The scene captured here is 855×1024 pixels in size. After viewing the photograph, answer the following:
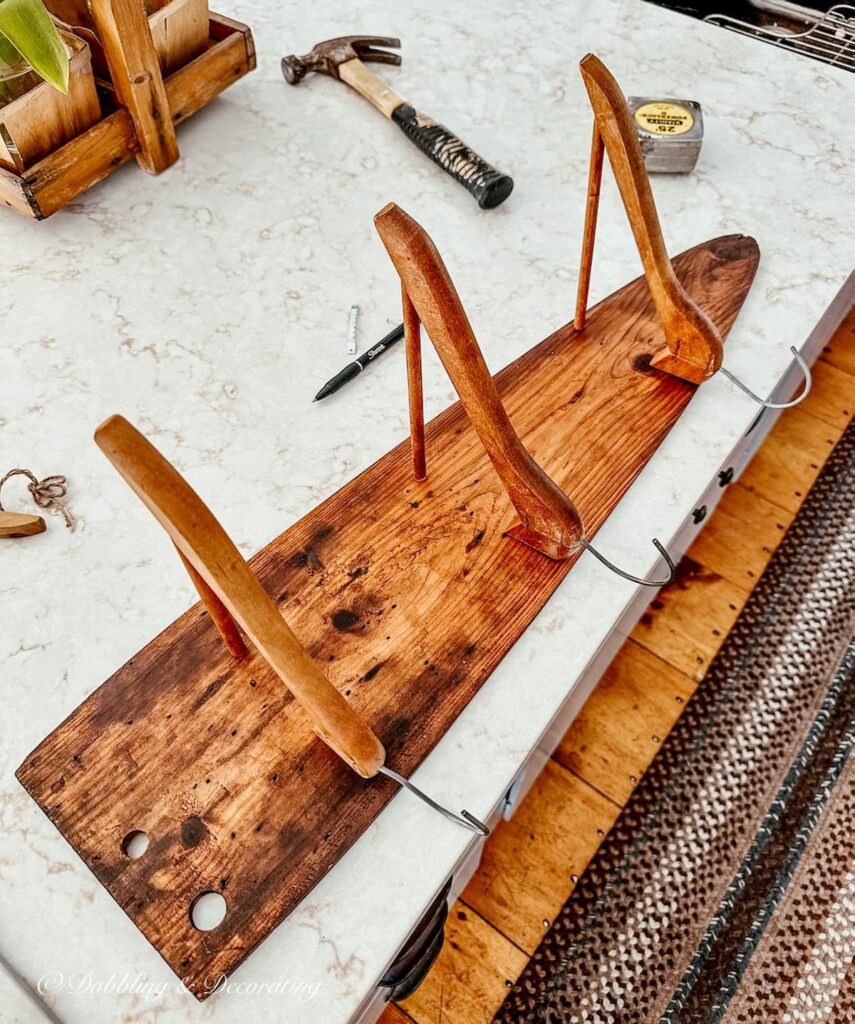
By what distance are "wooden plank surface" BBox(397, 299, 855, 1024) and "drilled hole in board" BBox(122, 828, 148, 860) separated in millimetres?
467

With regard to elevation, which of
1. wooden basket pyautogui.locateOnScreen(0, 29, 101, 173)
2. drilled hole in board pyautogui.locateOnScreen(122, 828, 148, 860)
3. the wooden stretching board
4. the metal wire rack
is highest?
wooden basket pyautogui.locateOnScreen(0, 29, 101, 173)

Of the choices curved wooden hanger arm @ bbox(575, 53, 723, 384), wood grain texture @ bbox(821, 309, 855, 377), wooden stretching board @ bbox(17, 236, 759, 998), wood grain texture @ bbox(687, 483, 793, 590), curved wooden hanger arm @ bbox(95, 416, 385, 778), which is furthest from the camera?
wood grain texture @ bbox(821, 309, 855, 377)

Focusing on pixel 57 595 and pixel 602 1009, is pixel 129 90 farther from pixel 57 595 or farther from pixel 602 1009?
pixel 602 1009

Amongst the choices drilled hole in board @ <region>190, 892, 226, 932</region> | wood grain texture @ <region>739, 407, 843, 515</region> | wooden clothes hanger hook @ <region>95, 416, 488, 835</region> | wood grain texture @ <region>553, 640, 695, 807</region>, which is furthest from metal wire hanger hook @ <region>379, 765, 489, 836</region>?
wood grain texture @ <region>739, 407, 843, 515</region>

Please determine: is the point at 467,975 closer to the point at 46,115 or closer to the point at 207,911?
the point at 207,911

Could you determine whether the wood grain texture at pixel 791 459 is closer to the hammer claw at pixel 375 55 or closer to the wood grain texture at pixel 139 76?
the hammer claw at pixel 375 55

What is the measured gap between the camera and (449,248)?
83 centimetres

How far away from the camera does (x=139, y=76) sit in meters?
0.78

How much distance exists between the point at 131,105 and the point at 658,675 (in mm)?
878

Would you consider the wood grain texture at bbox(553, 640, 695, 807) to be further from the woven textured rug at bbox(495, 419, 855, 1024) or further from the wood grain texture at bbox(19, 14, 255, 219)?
the wood grain texture at bbox(19, 14, 255, 219)

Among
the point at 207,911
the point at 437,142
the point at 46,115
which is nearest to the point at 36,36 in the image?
the point at 46,115

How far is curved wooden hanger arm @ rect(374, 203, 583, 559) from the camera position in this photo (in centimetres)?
49

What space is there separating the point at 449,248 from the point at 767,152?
0.41m


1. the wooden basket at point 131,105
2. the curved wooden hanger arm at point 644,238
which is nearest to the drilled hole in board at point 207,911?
the curved wooden hanger arm at point 644,238
